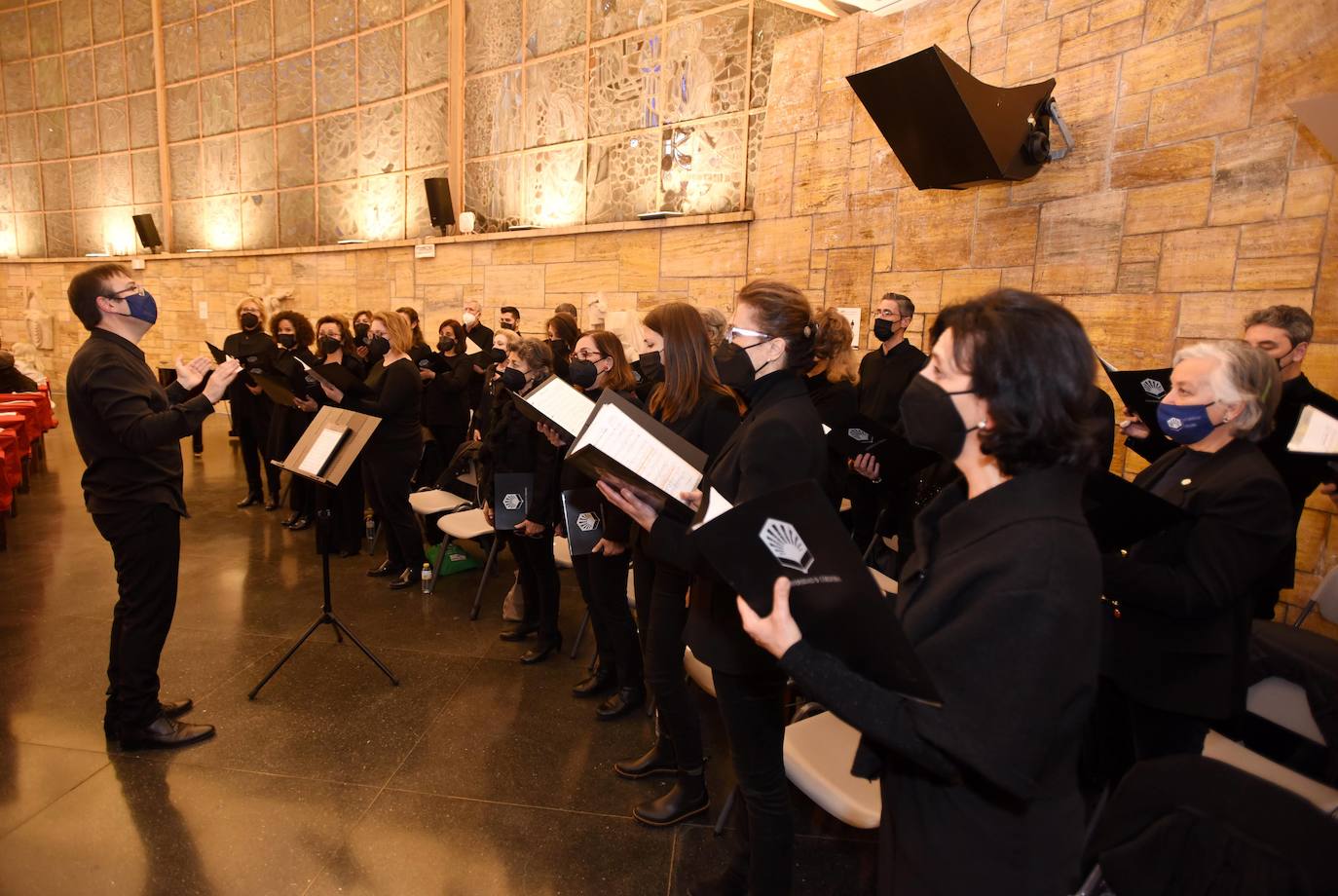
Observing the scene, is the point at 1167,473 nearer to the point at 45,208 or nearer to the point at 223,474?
the point at 223,474

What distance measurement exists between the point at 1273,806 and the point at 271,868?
2.53 meters

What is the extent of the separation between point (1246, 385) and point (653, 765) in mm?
2243

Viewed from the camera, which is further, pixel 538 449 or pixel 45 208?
pixel 45 208

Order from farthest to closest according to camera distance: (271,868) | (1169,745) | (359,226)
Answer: (359,226) < (271,868) < (1169,745)

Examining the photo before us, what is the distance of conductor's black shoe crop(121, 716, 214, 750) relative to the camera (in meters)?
2.79

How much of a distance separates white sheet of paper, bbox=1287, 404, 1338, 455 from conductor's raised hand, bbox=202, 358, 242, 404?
11.0 ft

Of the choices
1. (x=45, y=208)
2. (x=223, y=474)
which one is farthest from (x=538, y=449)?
(x=45, y=208)

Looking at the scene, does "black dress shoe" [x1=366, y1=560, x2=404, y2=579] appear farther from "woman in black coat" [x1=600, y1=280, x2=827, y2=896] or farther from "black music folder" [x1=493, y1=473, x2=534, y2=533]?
"woman in black coat" [x1=600, y1=280, x2=827, y2=896]

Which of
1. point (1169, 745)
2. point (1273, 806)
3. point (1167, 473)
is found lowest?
point (1169, 745)

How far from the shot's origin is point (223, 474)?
24.9 feet

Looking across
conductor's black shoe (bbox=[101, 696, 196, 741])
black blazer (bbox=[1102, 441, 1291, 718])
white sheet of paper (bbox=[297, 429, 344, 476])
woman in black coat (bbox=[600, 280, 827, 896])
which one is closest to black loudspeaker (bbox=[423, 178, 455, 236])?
white sheet of paper (bbox=[297, 429, 344, 476])

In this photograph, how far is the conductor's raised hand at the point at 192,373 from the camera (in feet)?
8.47

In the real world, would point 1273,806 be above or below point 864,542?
above

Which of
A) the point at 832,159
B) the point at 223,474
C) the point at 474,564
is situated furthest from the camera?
the point at 223,474
